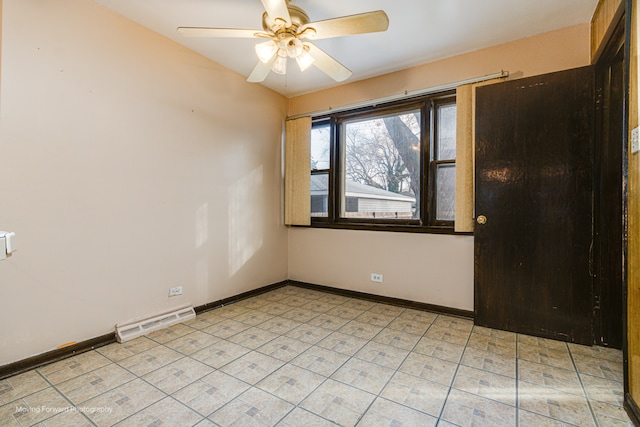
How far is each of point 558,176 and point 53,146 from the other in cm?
374

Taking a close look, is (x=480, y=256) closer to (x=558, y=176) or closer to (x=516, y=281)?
(x=516, y=281)

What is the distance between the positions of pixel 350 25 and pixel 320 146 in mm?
2174

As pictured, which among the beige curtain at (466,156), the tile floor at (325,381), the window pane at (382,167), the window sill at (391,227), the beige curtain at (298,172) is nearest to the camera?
the tile floor at (325,381)

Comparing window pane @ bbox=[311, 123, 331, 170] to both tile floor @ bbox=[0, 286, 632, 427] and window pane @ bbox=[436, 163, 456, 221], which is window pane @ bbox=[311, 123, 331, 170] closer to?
window pane @ bbox=[436, 163, 456, 221]

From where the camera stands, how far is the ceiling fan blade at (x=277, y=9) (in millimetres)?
1650

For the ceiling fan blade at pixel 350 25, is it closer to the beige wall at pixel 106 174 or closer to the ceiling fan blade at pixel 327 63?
the ceiling fan blade at pixel 327 63

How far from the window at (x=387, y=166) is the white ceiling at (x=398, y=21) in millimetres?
523

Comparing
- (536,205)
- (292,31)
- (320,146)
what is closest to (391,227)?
(536,205)

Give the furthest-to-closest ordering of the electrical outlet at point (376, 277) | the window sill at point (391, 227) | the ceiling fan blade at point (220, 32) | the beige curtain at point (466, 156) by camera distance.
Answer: the electrical outlet at point (376, 277) < the window sill at point (391, 227) < the beige curtain at point (466, 156) < the ceiling fan blade at point (220, 32)

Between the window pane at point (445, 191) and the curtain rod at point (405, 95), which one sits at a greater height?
the curtain rod at point (405, 95)

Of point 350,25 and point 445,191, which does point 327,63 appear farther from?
point 445,191

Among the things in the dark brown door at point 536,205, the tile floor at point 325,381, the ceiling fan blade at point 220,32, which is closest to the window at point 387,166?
the dark brown door at point 536,205

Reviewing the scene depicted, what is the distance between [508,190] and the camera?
2531mm

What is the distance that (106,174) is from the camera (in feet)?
7.59
